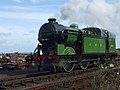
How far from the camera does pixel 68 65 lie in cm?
1819

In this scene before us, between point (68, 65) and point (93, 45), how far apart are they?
10.3ft

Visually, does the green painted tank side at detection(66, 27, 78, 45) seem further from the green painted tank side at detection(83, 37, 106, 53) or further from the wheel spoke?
the wheel spoke

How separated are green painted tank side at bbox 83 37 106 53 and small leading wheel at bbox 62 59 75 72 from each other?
1.56m

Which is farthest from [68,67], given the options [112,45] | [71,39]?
[112,45]

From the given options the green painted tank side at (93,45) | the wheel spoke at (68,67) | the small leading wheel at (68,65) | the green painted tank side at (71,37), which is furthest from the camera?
the green painted tank side at (93,45)

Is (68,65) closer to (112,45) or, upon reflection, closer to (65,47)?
(65,47)

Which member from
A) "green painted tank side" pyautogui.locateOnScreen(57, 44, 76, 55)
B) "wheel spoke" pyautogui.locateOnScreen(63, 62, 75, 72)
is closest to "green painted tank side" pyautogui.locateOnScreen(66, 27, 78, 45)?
"green painted tank side" pyautogui.locateOnScreen(57, 44, 76, 55)

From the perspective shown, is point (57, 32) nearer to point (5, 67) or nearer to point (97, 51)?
point (97, 51)

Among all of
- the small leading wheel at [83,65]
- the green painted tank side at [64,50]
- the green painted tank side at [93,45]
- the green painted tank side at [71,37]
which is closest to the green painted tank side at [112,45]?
the green painted tank side at [93,45]

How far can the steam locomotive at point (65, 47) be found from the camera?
1725 cm

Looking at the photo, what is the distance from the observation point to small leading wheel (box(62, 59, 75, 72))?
17.7m

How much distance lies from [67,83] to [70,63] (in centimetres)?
498

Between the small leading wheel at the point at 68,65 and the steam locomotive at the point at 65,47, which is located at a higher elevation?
the steam locomotive at the point at 65,47

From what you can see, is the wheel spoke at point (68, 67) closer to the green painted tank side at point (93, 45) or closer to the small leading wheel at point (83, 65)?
the small leading wheel at point (83, 65)
